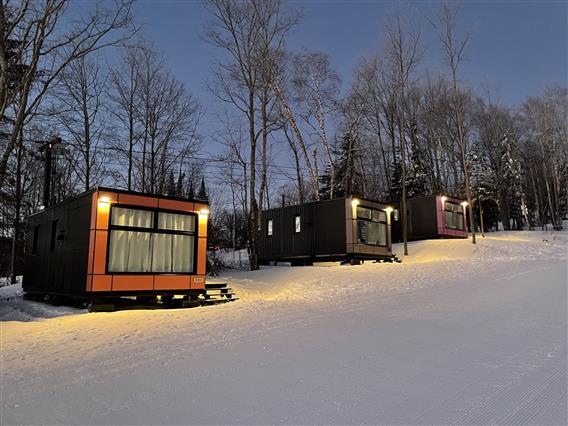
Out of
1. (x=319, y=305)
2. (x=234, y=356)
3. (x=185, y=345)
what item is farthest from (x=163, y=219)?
(x=234, y=356)

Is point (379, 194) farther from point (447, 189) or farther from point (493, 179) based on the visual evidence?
point (493, 179)

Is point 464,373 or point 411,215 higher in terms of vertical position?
point 411,215

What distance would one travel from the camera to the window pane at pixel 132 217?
9078 millimetres

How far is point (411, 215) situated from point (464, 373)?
2020cm

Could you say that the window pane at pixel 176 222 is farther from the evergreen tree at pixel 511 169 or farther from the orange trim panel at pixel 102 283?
the evergreen tree at pixel 511 169

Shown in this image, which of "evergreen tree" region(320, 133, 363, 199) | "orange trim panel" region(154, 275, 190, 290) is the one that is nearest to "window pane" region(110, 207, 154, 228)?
"orange trim panel" region(154, 275, 190, 290)

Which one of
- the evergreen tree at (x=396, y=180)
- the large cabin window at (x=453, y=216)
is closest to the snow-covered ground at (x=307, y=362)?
the large cabin window at (x=453, y=216)

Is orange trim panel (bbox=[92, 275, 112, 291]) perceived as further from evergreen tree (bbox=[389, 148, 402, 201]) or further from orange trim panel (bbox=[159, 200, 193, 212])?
evergreen tree (bbox=[389, 148, 402, 201])

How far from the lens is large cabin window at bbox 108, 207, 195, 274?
910 cm

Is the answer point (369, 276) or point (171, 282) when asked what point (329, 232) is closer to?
point (369, 276)

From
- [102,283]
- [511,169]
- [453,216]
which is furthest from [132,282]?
[511,169]

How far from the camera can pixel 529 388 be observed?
A: 10.5 ft

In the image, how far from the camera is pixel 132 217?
9.36 m

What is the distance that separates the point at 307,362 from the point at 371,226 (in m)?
12.8
